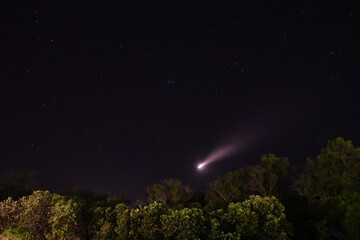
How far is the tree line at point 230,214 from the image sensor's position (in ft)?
69.7

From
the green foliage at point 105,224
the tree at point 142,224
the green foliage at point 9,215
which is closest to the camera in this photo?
the tree at point 142,224

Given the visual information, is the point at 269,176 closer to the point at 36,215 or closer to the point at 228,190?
the point at 228,190

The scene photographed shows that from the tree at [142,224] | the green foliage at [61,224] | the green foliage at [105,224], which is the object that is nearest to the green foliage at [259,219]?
the tree at [142,224]

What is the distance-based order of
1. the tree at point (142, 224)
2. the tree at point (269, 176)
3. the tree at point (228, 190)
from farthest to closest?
the tree at point (269, 176)
the tree at point (228, 190)
the tree at point (142, 224)

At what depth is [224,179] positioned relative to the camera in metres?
44.8

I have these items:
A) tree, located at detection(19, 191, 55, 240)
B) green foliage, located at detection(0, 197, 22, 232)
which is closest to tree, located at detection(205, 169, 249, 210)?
tree, located at detection(19, 191, 55, 240)

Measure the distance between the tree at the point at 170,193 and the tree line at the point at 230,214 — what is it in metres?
0.99

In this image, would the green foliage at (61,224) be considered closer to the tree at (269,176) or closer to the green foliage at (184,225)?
the green foliage at (184,225)

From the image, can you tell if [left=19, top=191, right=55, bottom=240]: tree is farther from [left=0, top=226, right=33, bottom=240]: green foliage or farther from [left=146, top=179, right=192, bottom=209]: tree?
[left=146, top=179, right=192, bottom=209]: tree

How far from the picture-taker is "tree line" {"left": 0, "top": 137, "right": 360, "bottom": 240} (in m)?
21.2

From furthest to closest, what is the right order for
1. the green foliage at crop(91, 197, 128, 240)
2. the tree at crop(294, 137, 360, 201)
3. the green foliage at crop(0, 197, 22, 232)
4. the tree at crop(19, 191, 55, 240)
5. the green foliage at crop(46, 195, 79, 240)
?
the tree at crop(294, 137, 360, 201) < the green foliage at crop(0, 197, 22, 232) < the tree at crop(19, 191, 55, 240) < the green foliage at crop(91, 197, 128, 240) < the green foliage at crop(46, 195, 79, 240)

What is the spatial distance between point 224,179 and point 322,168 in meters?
15.5

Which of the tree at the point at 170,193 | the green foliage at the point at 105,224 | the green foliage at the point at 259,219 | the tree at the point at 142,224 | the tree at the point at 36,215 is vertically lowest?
the green foliage at the point at 259,219

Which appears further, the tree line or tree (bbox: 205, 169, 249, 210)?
tree (bbox: 205, 169, 249, 210)
